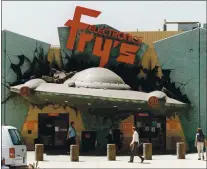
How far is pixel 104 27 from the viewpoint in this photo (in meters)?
30.5

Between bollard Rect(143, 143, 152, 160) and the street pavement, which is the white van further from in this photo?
bollard Rect(143, 143, 152, 160)

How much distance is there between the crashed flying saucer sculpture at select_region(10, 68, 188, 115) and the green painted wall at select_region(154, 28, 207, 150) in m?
1.25

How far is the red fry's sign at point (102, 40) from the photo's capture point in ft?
Result: 99.6

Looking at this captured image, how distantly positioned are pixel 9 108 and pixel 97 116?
217 inches

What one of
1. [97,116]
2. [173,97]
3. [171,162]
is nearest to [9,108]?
[97,116]

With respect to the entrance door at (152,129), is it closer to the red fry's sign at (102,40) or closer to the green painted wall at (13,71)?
the red fry's sign at (102,40)

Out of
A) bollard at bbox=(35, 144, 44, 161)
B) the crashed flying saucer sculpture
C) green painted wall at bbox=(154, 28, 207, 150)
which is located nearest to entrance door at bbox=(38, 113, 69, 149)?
the crashed flying saucer sculpture

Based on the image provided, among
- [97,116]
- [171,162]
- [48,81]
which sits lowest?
[171,162]

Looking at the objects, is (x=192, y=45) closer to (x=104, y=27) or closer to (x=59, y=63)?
(x=104, y=27)

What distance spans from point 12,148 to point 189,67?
1506 centimetres

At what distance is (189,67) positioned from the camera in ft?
98.5

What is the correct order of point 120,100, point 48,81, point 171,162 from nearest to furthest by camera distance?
point 171,162 → point 120,100 → point 48,81

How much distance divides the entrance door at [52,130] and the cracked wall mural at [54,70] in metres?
0.34

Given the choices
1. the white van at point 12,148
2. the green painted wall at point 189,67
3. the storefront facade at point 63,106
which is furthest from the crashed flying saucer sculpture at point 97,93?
the white van at point 12,148
